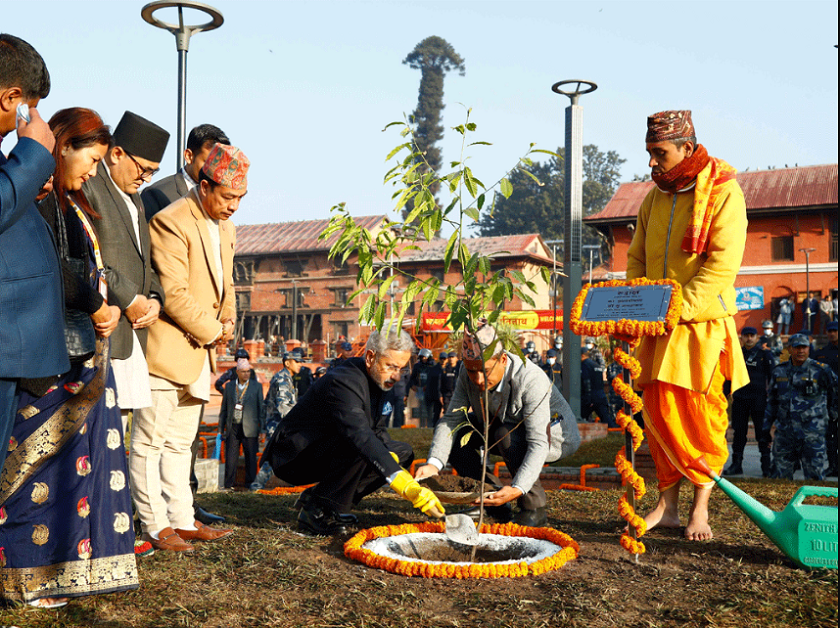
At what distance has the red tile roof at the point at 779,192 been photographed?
35.6 meters

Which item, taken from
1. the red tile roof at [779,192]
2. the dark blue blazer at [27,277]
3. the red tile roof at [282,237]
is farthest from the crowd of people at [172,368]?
the red tile roof at [282,237]

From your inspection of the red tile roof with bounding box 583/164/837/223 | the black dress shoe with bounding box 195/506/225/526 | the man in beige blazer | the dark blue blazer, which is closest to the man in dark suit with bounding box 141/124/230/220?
the man in beige blazer

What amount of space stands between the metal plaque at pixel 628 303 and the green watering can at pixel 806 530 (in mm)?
1076

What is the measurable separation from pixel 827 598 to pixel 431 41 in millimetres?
85081

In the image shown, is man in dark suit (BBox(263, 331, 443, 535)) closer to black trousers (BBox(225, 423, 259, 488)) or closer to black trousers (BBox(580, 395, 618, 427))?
black trousers (BBox(225, 423, 259, 488))

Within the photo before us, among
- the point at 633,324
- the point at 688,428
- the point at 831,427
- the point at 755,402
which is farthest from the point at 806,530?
the point at 755,402

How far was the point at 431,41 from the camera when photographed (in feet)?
273

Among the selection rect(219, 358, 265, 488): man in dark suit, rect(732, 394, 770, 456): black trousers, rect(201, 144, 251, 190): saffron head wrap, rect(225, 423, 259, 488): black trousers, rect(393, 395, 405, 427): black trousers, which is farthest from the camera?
rect(393, 395, 405, 427): black trousers

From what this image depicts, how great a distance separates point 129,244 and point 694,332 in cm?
311

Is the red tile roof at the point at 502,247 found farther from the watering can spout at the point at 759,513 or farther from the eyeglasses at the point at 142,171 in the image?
the watering can spout at the point at 759,513

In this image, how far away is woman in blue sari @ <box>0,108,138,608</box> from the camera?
297 centimetres

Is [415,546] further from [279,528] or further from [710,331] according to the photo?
[710,331]

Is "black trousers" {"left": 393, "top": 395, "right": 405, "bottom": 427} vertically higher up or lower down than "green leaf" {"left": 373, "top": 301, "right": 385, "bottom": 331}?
lower down

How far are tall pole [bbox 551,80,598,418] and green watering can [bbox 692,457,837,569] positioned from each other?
6.69 meters
